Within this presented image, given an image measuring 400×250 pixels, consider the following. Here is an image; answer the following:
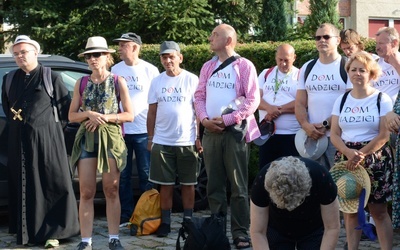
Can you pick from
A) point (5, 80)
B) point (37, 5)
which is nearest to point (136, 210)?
point (5, 80)

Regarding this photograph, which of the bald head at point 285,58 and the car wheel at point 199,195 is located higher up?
the bald head at point 285,58

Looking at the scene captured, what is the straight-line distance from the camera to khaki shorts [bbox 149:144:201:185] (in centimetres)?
783

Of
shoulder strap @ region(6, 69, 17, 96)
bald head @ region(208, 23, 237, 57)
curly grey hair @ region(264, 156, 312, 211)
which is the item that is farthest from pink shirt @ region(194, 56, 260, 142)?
curly grey hair @ region(264, 156, 312, 211)

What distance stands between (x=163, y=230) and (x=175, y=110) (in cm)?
117

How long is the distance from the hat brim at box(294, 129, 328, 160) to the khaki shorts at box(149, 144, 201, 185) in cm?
118

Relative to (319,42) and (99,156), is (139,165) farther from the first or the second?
(319,42)

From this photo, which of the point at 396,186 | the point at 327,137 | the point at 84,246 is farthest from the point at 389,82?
the point at 84,246

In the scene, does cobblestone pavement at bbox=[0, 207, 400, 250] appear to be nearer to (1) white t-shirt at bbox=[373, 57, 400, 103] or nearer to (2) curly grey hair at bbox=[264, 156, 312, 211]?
(1) white t-shirt at bbox=[373, 57, 400, 103]

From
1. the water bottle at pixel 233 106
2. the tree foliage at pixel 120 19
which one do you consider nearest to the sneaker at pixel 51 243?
the water bottle at pixel 233 106

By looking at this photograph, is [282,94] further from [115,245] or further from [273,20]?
[273,20]

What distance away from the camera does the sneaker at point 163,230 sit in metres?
7.84

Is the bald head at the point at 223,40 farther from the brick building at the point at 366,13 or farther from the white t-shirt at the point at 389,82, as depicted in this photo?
the brick building at the point at 366,13

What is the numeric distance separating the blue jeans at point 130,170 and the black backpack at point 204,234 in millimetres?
2044

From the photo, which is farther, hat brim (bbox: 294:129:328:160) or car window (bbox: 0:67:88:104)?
car window (bbox: 0:67:88:104)
